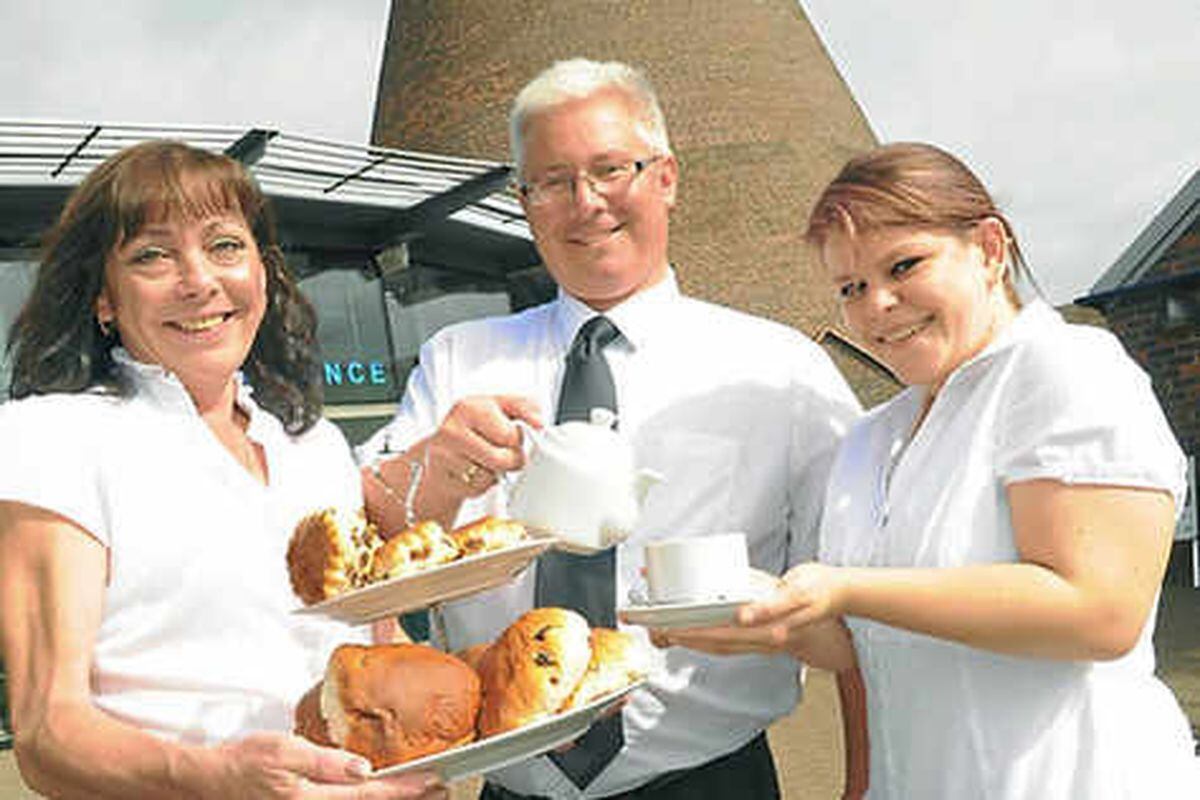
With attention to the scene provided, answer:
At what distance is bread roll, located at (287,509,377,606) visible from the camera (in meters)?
1.65

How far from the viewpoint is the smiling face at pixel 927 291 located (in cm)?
198

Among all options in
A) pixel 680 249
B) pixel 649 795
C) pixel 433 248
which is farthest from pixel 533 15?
pixel 649 795

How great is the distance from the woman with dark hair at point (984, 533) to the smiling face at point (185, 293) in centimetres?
90

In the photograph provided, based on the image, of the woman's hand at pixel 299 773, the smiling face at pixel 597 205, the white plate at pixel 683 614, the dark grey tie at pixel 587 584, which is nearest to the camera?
the woman's hand at pixel 299 773

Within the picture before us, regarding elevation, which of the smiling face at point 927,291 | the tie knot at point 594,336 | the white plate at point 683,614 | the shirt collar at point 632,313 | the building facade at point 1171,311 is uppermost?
the building facade at point 1171,311

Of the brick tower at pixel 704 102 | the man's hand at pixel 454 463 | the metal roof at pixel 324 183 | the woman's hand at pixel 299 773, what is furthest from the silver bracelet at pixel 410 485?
the brick tower at pixel 704 102

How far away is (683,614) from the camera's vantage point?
1.73m

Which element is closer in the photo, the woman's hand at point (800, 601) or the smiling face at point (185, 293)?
the woman's hand at point (800, 601)

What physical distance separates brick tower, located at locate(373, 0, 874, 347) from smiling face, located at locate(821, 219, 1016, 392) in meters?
19.3

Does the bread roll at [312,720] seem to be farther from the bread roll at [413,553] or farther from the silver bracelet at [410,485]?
the silver bracelet at [410,485]

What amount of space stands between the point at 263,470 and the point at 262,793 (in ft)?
2.19

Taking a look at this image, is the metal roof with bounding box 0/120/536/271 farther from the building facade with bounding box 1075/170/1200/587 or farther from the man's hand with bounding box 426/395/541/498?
the man's hand with bounding box 426/395/541/498

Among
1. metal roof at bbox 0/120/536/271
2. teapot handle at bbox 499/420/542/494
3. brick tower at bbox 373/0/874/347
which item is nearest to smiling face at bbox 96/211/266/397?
teapot handle at bbox 499/420/542/494

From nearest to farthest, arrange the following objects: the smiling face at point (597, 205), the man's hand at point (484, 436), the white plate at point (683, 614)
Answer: the white plate at point (683, 614) < the man's hand at point (484, 436) < the smiling face at point (597, 205)
